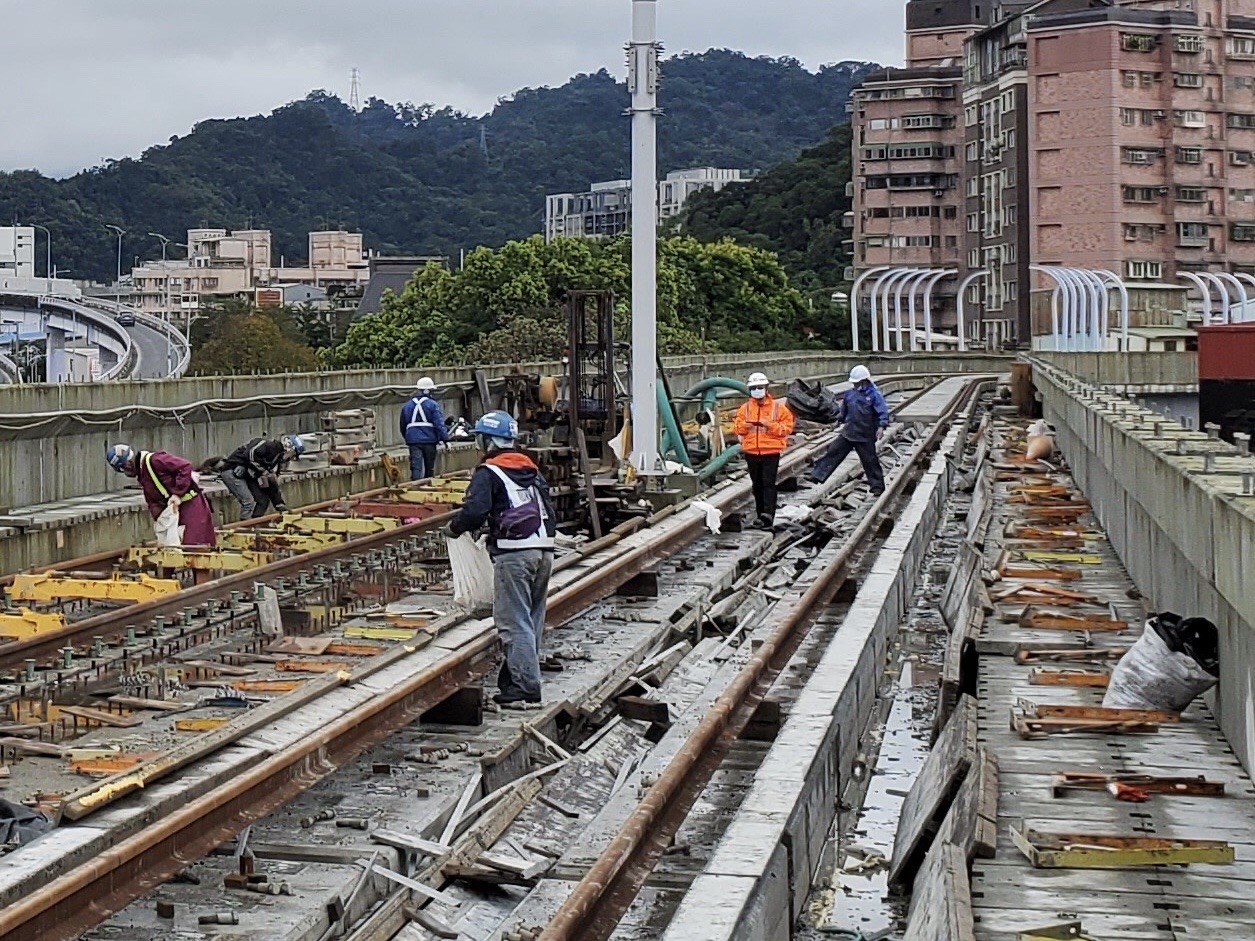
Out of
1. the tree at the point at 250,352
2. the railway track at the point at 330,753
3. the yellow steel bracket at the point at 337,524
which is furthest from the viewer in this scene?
the tree at the point at 250,352

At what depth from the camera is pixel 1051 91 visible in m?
92.9

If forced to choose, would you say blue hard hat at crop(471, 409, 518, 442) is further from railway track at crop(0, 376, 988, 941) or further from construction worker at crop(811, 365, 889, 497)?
construction worker at crop(811, 365, 889, 497)

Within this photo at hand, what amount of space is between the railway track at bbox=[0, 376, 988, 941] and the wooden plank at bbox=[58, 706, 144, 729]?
1224mm

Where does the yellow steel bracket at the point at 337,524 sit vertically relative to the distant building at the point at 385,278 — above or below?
below

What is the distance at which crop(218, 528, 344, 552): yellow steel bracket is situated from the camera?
1891 cm

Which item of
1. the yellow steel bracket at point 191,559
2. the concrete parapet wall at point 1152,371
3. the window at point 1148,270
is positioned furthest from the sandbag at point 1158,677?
the window at point 1148,270

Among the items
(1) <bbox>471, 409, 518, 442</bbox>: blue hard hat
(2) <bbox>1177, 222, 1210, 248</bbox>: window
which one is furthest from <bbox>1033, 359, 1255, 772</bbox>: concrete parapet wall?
(2) <bbox>1177, 222, 1210, 248</bbox>: window

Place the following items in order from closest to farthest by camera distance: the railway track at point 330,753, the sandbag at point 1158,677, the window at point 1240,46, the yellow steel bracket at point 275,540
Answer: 1. the railway track at point 330,753
2. the sandbag at point 1158,677
3. the yellow steel bracket at point 275,540
4. the window at point 1240,46

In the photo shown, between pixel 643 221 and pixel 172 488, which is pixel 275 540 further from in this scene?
pixel 643 221

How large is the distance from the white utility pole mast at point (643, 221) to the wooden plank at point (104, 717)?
421 inches

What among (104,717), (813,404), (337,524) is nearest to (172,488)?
(337,524)

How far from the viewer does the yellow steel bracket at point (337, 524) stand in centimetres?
2038

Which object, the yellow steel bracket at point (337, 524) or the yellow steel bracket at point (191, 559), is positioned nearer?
the yellow steel bracket at point (191, 559)

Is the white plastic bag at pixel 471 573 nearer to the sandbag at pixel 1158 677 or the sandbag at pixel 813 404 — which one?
the sandbag at pixel 1158 677
